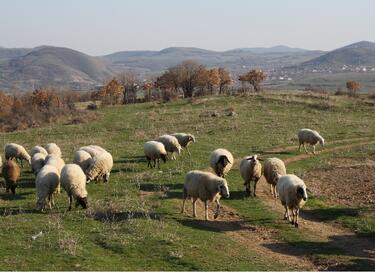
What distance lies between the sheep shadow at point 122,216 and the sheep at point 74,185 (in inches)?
44.9

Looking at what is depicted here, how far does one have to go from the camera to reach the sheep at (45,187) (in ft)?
71.5

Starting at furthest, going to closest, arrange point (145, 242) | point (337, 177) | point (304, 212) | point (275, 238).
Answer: point (337, 177) < point (304, 212) < point (275, 238) < point (145, 242)

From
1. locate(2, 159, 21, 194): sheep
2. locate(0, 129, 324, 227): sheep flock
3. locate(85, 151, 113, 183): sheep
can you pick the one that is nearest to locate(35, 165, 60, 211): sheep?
locate(0, 129, 324, 227): sheep flock

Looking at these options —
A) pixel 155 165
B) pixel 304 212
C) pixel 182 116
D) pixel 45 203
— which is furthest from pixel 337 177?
pixel 182 116

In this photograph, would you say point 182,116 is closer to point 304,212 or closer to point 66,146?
point 66,146

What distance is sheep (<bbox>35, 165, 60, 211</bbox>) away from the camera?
21.8 meters

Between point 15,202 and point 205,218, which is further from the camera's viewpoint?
point 15,202

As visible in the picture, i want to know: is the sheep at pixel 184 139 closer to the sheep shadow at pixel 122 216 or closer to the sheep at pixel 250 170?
the sheep at pixel 250 170

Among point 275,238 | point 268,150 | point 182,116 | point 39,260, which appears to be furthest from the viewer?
point 182,116

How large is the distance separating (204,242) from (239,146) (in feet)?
75.2

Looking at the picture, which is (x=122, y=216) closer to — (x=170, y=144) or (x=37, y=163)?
(x=37, y=163)

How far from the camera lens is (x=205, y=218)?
69.0 ft

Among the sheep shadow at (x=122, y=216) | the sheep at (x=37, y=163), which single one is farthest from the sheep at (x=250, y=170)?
the sheep at (x=37, y=163)

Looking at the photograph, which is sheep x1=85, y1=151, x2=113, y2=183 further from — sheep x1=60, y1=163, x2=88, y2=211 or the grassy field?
A: sheep x1=60, y1=163, x2=88, y2=211
